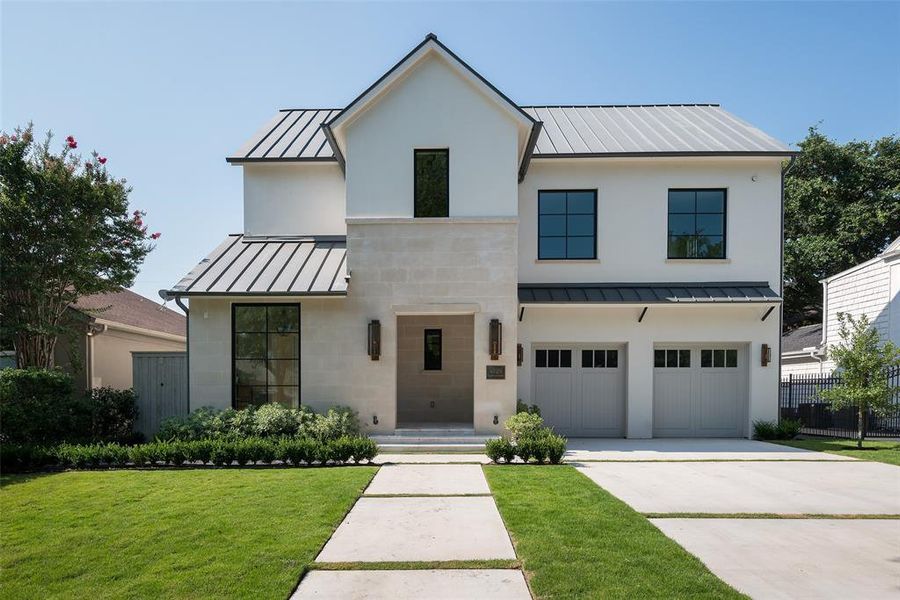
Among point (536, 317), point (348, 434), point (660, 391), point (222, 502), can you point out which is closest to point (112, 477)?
point (222, 502)

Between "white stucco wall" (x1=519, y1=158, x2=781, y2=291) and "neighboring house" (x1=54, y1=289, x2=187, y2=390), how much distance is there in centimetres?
1216

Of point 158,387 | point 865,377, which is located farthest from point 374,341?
point 865,377

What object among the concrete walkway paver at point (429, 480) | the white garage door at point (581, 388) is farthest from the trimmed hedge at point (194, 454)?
the white garage door at point (581, 388)

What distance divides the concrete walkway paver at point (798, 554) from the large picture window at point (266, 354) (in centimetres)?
849

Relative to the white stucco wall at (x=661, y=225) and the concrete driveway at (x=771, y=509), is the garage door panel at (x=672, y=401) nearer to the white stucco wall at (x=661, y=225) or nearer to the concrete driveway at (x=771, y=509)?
the concrete driveway at (x=771, y=509)

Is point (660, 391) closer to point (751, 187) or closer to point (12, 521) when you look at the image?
point (751, 187)

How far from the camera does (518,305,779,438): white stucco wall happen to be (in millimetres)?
13117

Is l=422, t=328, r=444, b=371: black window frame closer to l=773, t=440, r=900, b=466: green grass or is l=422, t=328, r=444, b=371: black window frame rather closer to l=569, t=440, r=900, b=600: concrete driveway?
l=569, t=440, r=900, b=600: concrete driveway

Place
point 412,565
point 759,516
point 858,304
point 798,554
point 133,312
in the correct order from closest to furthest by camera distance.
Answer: point 412,565 → point 798,554 → point 759,516 → point 858,304 → point 133,312

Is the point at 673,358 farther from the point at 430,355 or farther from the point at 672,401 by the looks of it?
the point at 430,355

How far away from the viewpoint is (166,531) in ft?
18.7

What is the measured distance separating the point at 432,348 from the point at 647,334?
6.14m

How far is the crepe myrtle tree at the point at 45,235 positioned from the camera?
448 inches

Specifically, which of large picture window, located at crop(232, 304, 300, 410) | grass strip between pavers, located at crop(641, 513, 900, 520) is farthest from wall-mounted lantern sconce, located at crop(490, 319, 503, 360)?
grass strip between pavers, located at crop(641, 513, 900, 520)
